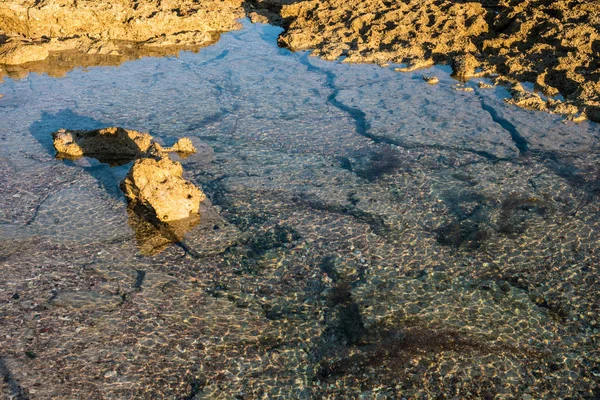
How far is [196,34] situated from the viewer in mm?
14789

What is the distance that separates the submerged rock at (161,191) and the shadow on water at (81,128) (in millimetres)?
533

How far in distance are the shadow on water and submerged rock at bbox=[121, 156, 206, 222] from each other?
533 mm

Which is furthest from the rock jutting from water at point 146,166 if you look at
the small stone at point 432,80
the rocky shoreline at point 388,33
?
the small stone at point 432,80

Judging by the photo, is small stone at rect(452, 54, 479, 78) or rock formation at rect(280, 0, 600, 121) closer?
rock formation at rect(280, 0, 600, 121)

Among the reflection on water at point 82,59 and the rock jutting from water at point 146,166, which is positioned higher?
the rock jutting from water at point 146,166

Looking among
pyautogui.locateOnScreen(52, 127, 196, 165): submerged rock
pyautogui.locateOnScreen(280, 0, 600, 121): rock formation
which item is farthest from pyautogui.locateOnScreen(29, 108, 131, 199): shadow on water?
pyautogui.locateOnScreen(280, 0, 600, 121): rock formation

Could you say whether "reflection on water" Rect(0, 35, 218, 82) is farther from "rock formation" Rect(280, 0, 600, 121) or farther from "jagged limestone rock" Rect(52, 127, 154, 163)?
"jagged limestone rock" Rect(52, 127, 154, 163)

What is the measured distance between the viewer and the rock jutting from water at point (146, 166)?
7.26 m

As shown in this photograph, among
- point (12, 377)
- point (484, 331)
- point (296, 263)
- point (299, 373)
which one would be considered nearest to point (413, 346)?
point (484, 331)

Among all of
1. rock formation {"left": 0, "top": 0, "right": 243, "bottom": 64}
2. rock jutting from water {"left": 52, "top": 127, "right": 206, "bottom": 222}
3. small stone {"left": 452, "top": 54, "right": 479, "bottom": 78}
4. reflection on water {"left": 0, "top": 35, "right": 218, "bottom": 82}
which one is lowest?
reflection on water {"left": 0, "top": 35, "right": 218, "bottom": 82}

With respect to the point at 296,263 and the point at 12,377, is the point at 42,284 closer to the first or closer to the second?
the point at 12,377

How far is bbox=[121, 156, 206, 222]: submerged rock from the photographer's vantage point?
725cm

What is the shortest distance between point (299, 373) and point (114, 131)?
→ 547 centimetres

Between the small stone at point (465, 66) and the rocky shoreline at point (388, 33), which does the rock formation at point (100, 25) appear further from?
the small stone at point (465, 66)
